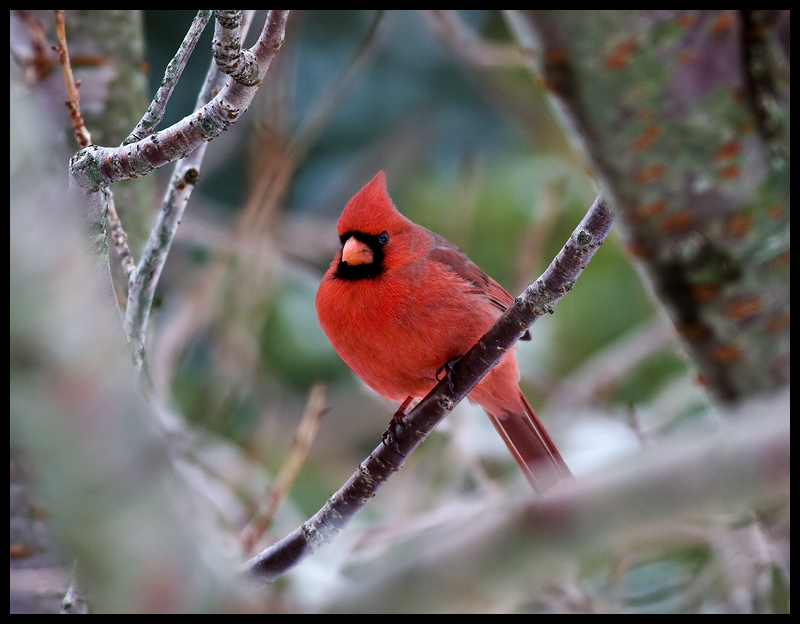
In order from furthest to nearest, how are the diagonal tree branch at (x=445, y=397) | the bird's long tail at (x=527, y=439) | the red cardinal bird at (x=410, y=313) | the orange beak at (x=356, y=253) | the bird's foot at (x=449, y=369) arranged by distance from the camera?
the bird's long tail at (x=527, y=439)
the orange beak at (x=356, y=253)
the red cardinal bird at (x=410, y=313)
the bird's foot at (x=449, y=369)
the diagonal tree branch at (x=445, y=397)

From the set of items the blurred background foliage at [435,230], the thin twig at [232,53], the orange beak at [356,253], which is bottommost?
the thin twig at [232,53]

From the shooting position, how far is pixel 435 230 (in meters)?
3.96

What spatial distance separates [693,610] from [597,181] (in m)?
1.12

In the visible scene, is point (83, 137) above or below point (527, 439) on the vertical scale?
above

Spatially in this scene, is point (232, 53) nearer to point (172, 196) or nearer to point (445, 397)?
point (172, 196)

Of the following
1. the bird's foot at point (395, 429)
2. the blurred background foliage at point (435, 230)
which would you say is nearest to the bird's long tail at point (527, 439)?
the blurred background foliage at point (435, 230)

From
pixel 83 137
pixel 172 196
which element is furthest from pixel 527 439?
pixel 83 137

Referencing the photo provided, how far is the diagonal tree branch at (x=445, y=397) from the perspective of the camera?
1342 millimetres

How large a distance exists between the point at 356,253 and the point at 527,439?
0.72 m

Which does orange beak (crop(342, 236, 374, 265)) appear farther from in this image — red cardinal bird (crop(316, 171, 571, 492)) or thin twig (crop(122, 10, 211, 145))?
thin twig (crop(122, 10, 211, 145))

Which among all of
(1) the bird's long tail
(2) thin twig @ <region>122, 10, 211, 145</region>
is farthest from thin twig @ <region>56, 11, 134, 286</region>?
(1) the bird's long tail

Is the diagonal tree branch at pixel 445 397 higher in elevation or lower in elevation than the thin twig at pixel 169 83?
lower

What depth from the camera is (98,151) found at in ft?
3.72

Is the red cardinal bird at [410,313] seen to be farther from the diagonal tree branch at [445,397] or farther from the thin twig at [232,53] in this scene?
the thin twig at [232,53]
